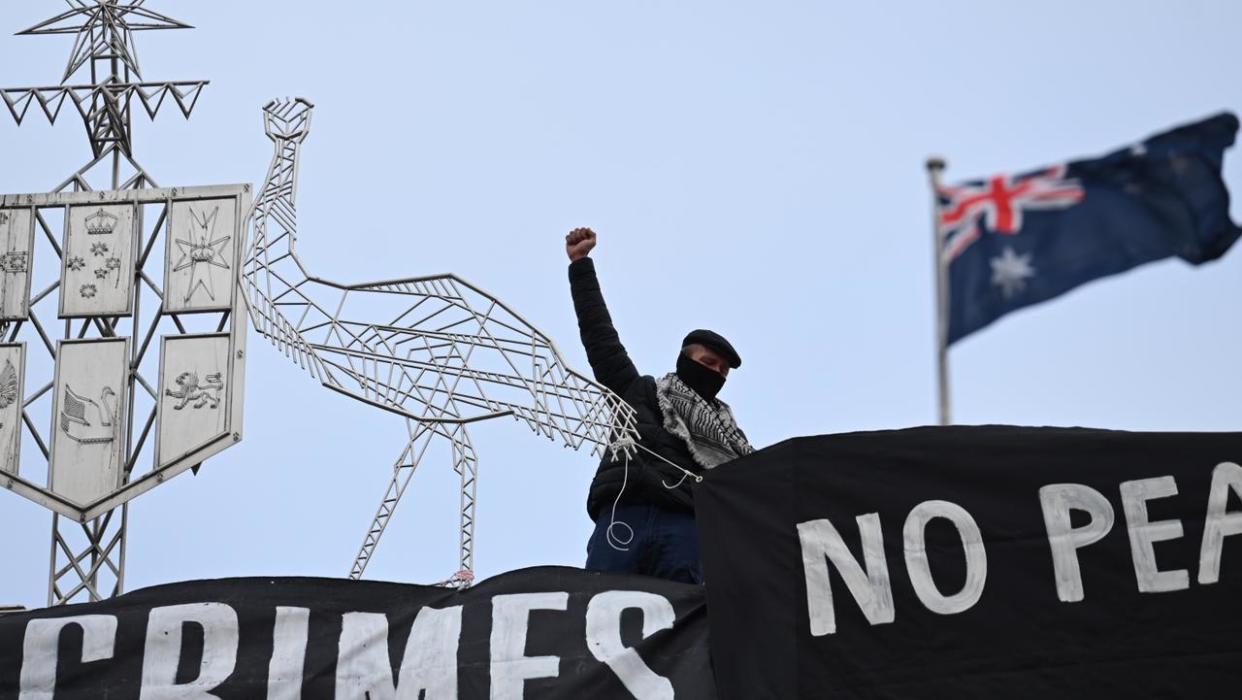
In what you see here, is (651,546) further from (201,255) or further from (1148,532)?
(201,255)

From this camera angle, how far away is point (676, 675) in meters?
10.4

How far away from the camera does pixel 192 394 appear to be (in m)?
12.3

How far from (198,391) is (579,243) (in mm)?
2548

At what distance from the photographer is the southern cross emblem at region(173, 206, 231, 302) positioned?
41.3 ft

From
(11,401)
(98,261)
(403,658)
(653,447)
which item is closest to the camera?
(403,658)

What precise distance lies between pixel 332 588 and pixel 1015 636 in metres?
3.76

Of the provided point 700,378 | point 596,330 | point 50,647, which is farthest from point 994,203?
point 50,647

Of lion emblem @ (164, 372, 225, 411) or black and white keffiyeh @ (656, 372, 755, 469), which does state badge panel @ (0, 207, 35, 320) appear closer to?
lion emblem @ (164, 372, 225, 411)

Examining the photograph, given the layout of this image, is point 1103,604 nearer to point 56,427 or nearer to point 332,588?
point 332,588

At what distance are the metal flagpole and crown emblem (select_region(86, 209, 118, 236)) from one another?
5.28m

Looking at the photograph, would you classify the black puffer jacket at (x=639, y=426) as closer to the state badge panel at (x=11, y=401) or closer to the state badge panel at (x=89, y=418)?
the state badge panel at (x=89, y=418)

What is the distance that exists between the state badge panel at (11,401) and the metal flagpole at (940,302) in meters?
5.73

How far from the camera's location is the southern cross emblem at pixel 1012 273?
12266 millimetres

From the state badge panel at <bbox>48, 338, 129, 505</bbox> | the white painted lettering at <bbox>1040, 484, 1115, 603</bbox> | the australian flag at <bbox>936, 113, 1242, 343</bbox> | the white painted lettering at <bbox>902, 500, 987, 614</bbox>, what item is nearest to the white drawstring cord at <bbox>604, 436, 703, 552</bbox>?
the white painted lettering at <bbox>902, 500, 987, 614</bbox>
